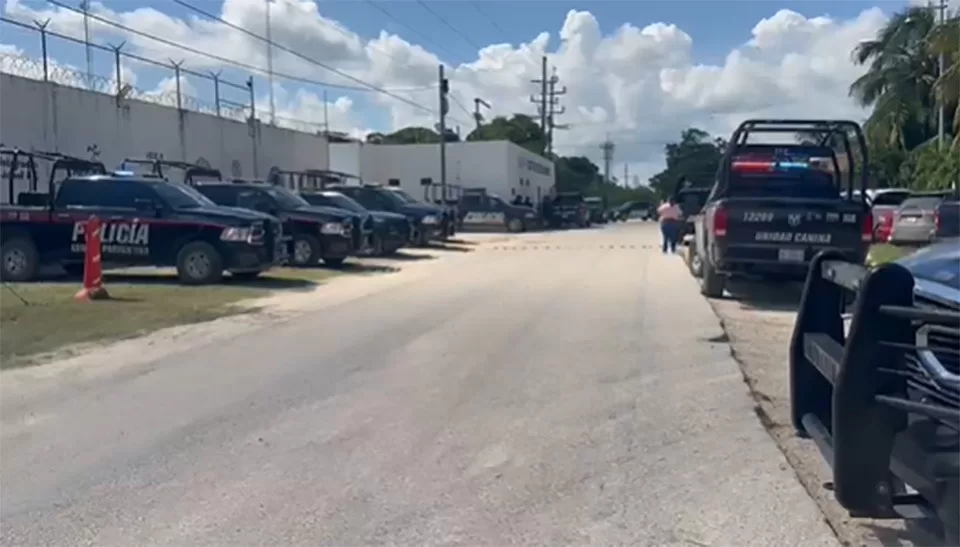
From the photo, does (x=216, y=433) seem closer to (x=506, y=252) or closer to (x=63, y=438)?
(x=63, y=438)

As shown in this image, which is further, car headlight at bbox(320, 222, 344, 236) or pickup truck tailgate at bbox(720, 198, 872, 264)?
car headlight at bbox(320, 222, 344, 236)

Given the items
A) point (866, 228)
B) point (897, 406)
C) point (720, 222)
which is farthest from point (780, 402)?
point (866, 228)

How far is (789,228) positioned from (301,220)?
10.8m

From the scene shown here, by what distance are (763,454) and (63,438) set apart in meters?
4.58

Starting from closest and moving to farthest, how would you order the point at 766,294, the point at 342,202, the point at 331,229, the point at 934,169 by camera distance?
the point at 766,294
the point at 331,229
the point at 342,202
the point at 934,169

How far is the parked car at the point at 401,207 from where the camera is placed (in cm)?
2975

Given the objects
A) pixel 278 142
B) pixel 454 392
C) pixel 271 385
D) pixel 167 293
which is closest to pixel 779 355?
pixel 454 392

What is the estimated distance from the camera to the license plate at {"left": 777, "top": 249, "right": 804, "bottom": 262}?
47.3 feet

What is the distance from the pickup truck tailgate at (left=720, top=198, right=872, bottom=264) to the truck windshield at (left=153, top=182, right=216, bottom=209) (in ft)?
29.8

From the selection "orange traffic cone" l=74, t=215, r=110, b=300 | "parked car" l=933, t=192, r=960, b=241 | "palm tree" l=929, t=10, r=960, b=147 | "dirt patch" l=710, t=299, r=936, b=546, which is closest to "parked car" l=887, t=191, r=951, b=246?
"palm tree" l=929, t=10, r=960, b=147

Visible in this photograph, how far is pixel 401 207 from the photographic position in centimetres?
3069

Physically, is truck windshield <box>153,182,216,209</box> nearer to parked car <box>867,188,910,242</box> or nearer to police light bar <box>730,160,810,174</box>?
police light bar <box>730,160,810,174</box>

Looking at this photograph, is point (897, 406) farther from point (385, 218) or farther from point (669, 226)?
point (669, 226)

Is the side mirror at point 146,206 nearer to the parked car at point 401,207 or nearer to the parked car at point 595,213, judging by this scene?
the parked car at point 401,207
